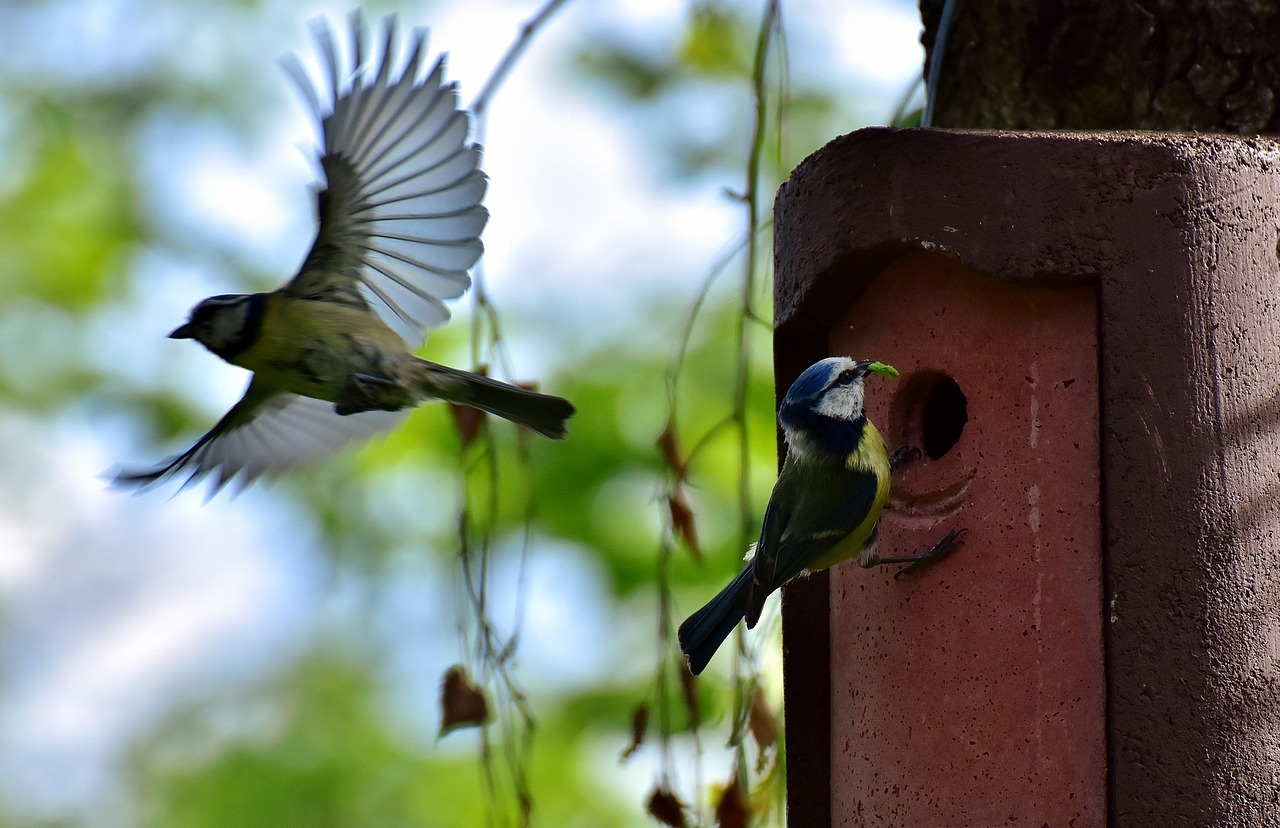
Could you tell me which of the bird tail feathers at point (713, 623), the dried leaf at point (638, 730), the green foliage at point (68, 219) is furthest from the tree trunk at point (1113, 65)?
the green foliage at point (68, 219)

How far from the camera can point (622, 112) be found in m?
6.63

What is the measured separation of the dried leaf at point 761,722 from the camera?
2.97 metres

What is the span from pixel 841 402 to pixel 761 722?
0.78m

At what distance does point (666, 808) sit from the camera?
2.97 meters

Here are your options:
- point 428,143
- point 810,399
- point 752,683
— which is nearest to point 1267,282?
point 810,399

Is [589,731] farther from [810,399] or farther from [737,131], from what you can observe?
[810,399]

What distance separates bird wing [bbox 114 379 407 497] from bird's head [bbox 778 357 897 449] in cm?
101

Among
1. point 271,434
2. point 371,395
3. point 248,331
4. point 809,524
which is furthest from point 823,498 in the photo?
point 271,434

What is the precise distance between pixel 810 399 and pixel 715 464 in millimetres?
2904

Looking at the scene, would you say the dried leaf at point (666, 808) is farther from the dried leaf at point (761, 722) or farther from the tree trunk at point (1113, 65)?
the tree trunk at point (1113, 65)

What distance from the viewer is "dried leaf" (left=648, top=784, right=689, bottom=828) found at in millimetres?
2963

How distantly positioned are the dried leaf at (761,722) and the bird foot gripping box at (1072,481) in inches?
12.7

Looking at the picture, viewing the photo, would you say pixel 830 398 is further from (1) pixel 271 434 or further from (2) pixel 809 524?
(1) pixel 271 434

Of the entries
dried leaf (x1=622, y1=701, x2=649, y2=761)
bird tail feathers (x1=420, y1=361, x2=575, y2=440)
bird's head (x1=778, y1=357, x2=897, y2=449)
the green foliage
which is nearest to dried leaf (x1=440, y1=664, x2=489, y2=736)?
dried leaf (x1=622, y1=701, x2=649, y2=761)
